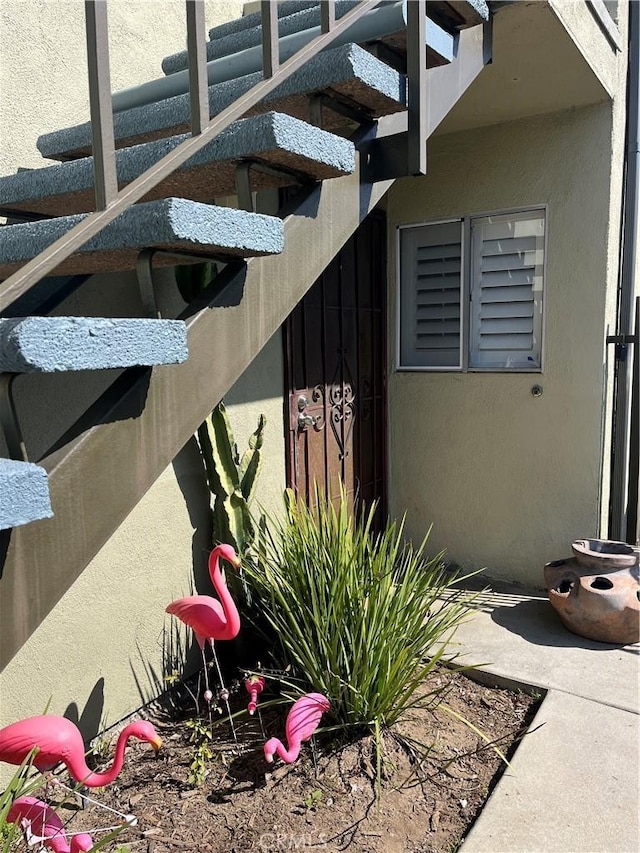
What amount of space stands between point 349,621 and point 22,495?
1827mm

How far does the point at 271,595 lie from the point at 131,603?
66 centimetres

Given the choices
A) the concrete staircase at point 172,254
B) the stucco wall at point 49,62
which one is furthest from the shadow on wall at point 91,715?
the stucco wall at point 49,62

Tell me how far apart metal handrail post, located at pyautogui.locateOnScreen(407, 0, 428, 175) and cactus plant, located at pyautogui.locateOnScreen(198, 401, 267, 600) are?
1.60 meters

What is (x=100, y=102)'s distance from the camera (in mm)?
1371

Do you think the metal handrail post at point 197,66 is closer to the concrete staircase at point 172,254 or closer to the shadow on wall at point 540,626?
the concrete staircase at point 172,254

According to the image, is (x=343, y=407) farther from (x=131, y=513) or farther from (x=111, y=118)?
(x=111, y=118)

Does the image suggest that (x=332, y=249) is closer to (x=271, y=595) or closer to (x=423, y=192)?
(x=271, y=595)

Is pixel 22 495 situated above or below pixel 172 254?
below

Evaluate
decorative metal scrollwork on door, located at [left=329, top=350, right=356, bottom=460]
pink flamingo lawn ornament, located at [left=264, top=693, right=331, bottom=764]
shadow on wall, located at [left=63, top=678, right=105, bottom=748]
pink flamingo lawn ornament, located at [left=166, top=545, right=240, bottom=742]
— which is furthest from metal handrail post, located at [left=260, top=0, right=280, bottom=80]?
decorative metal scrollwork on door, located at [left=329, top=350, right=356, bottom=460]

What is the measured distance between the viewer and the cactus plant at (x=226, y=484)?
10.6 feet

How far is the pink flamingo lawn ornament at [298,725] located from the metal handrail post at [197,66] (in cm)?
201

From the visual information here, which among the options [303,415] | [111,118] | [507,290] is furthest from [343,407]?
[111,118]

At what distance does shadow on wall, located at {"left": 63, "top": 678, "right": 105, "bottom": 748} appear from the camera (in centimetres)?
277

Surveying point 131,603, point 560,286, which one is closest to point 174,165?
point 131,603
